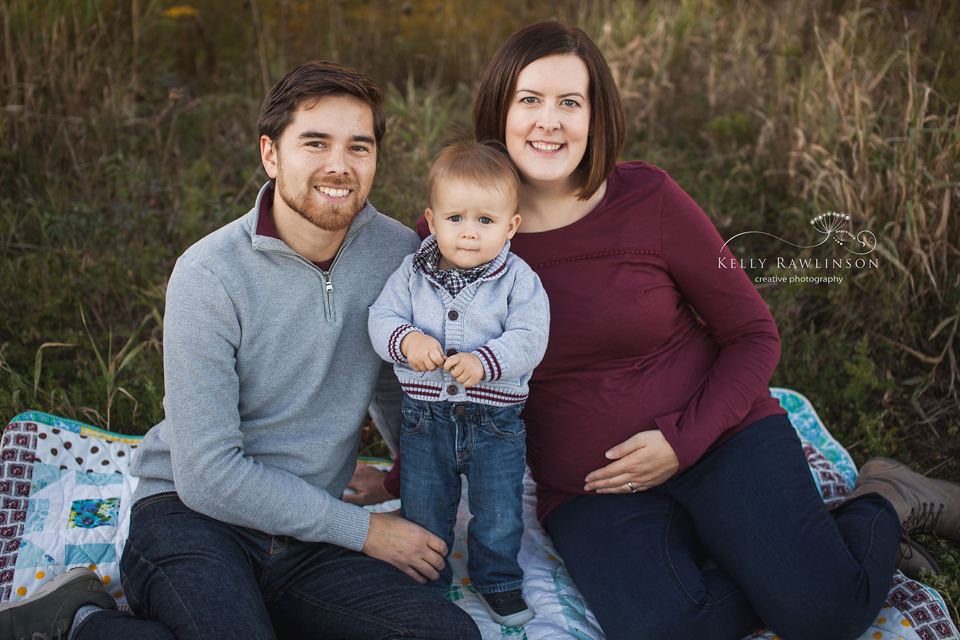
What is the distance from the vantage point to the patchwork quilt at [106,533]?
6.94 feet

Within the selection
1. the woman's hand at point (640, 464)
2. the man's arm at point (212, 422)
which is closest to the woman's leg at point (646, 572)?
the woman's hand at point (640, 464)

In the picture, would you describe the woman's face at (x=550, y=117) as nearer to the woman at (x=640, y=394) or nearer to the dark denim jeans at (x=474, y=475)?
the woman at (x=640, y=394)

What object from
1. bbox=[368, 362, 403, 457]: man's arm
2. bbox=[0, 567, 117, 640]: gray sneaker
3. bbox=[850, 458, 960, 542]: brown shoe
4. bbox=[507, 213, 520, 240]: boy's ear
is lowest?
bbox=[0, 567, 117, 640]: gray sneaker

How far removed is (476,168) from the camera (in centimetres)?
206

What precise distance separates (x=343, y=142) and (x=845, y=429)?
258 cm

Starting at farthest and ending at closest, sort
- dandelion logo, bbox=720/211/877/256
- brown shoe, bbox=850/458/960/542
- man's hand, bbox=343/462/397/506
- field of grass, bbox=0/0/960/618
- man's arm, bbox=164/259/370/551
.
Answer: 1. dandelion logo, bbox=720/211/877/256
2. field of grass, bbox=0/0/960/618
3. man's hand, bbox=343/462/397/506
4. brown shoe, bbox=850/458/960/542
5. man's arm, bbox=164/259/370/551

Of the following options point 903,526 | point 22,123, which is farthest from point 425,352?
point 22,123

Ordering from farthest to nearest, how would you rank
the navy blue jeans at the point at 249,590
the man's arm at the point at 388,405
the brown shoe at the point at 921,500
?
the man's arm at the point at 388,405
the brown shoe at the point at 921,500
the navy blue jeans at the point at 249,590

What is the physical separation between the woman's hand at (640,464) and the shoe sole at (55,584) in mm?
1584

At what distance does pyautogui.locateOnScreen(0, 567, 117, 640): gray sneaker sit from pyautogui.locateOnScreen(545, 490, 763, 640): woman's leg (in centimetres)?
146

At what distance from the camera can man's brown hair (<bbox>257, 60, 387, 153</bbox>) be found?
2.02 m

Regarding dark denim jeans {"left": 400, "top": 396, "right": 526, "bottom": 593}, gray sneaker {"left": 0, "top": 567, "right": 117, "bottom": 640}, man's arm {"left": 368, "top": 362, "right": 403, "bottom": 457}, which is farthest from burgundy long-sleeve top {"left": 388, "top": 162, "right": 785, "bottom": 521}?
gray sneaker {"left": 0, "top": 567, "right": 117, "bottom": 640}

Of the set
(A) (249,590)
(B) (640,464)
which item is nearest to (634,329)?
(B) (640,464)

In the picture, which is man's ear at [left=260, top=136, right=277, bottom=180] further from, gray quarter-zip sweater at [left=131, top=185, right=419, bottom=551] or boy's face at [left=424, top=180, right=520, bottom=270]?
boy's face at [left=424, top=180, right=520, bottom=270]
